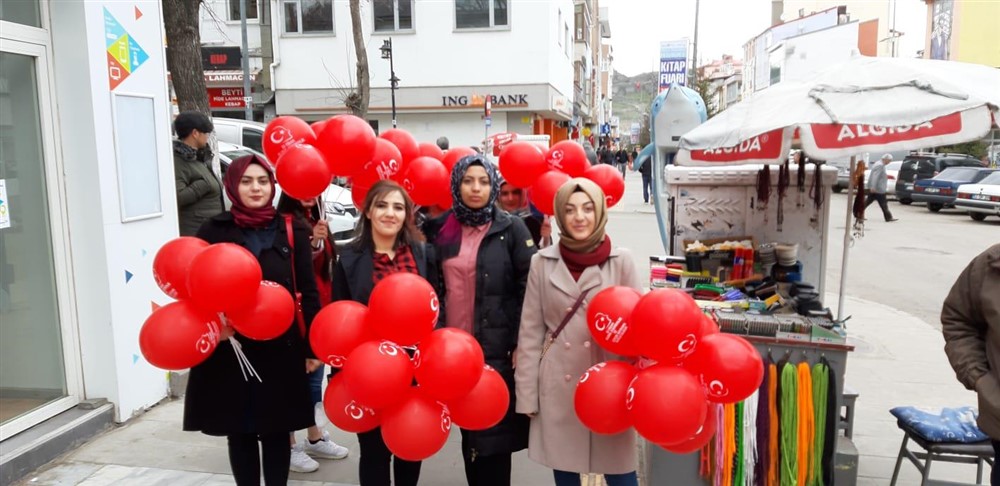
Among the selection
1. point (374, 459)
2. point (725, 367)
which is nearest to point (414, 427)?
point (374, 459)

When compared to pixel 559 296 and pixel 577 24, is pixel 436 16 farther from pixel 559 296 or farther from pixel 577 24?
pixel 559 296

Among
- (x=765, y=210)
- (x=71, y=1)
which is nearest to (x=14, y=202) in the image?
(x=71, y=1)

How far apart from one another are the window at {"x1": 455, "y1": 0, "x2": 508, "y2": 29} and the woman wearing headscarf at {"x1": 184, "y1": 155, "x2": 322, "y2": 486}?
2280cm

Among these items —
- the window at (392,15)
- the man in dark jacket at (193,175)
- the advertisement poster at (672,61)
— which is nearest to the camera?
the man in dark jacket at (193,175)

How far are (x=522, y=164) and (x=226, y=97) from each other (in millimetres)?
24579

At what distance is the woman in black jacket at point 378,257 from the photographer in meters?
3.18

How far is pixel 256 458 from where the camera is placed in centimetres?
342

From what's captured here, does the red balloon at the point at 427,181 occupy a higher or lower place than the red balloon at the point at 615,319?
higher

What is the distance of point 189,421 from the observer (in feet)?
10.6

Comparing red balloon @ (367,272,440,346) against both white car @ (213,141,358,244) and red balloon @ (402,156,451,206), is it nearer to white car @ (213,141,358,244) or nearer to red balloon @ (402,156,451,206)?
red balloon @ (402,156,451,206)

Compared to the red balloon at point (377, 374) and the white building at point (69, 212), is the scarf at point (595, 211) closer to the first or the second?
the red balloon at point (377, 374)

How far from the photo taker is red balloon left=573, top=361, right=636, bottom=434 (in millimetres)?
2705

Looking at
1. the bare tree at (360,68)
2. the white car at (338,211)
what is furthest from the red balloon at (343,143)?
the bare tree at (360,68)

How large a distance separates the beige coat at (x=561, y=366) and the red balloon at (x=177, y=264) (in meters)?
1.45
